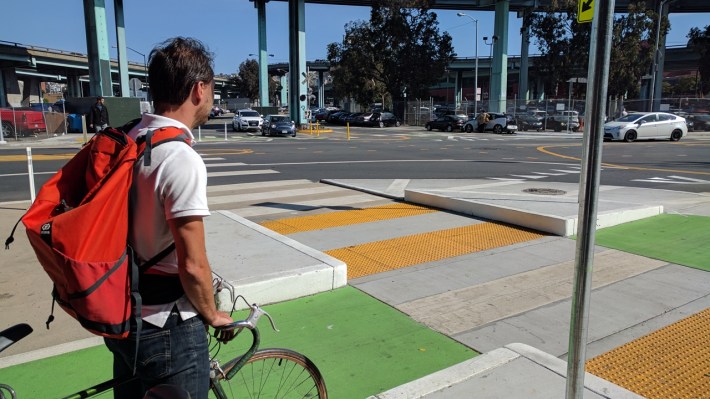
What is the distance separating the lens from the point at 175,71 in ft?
6.18

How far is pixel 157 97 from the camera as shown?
1.93 m

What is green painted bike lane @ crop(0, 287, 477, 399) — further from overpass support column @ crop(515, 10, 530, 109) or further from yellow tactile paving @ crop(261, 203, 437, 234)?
overpass support column @ crop(515, 10, 530, 109)

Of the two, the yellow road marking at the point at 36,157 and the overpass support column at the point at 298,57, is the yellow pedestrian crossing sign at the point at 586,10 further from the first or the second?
the overpass support column at the point at 298,57

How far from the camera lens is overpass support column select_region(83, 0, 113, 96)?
32.3m

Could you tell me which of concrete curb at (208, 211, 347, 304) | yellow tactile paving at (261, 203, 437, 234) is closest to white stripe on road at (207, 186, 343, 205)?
yellow tactile paving at (261, 203, 437, 234)

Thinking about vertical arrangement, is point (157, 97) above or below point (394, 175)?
above

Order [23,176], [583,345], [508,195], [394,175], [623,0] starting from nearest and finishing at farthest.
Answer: [583,345] → [508,195] → [23,176] → [394,175] → [623,0]

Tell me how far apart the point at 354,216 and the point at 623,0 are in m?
51.9

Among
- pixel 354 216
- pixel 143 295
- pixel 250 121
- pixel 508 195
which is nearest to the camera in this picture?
pixel 143 295

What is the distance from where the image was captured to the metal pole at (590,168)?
2121mm

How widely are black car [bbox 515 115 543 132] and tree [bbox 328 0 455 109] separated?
1521 centimetres

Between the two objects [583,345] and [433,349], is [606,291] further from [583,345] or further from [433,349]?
[583,345]

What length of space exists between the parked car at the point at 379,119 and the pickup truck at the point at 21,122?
94.4 feet

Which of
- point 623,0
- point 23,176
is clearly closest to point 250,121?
point 23,176
